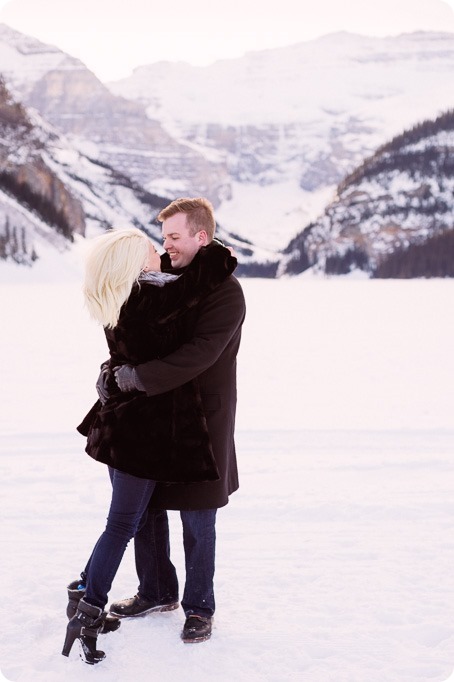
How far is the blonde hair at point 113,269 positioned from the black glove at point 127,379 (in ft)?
0.70

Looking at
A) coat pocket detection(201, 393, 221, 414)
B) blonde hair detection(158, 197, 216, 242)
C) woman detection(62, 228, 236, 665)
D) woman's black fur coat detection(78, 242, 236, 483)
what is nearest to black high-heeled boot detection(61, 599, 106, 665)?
woman detection(62, 228, 236, 665)

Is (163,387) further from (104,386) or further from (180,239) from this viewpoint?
(180,239)

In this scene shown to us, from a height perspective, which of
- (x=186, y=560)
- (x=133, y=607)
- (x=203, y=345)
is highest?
(x=203, y=345)

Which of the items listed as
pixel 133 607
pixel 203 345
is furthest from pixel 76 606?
pixel 203 345

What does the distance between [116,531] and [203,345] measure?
100 cm

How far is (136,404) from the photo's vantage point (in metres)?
3.85

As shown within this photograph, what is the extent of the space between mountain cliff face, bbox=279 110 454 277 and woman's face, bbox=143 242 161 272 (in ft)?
530

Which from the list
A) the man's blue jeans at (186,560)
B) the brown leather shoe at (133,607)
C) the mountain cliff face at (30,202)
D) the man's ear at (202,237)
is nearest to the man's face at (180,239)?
the man's ear at (202,237)

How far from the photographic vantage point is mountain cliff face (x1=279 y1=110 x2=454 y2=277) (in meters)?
169

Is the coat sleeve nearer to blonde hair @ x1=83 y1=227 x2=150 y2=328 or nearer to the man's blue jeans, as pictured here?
blonde hair @ x1=83 y1=227 x2=150 y2=328

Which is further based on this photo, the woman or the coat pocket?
the coat pocket

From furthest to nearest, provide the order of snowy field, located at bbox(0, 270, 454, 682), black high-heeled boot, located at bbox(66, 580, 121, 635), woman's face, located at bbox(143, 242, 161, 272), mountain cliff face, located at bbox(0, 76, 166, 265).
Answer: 1. mountain cliff face, located at bbox(0, 76, 166, 265)
2. black high-heeled boot, located at bbox(66, 580, 121, 635)
3. snowy field, located at bbox(0, 270, 454, 682)
4. woman's face, located at bbox(143, 242, 161, 272)

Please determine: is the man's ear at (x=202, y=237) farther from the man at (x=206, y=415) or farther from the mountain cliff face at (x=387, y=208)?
the mountain cliff face at (x=387, y=208)

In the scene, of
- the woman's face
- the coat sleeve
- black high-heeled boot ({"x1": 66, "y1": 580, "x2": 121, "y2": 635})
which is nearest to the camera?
the coat sleeve
